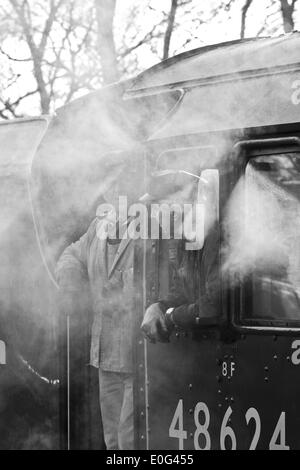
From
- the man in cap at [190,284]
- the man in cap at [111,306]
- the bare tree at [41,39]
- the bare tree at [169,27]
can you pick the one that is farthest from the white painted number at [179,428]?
the bare tree at [41,39]

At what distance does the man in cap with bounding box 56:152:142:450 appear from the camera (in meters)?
4.77

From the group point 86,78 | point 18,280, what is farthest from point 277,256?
point 86,78

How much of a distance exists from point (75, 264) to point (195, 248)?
1.13 meters

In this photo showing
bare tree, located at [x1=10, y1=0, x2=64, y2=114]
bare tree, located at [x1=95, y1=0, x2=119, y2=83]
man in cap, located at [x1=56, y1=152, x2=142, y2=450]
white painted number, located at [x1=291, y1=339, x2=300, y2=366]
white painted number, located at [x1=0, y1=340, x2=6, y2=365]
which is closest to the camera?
white painted number, located at [x1=291, y1=339, x2=300, y2=366]

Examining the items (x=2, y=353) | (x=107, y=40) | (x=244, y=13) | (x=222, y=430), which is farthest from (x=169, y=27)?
(x=222, y=430)

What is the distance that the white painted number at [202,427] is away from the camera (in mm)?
4079

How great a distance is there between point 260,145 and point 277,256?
0.50 meters

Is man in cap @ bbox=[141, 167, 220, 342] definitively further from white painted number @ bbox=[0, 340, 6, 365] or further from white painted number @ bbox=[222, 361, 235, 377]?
white painted number @ bbox=[0, 340, 6, 365]

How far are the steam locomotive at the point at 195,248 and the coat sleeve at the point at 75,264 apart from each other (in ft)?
0.56

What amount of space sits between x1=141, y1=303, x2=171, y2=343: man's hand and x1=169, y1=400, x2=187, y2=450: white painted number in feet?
1.10

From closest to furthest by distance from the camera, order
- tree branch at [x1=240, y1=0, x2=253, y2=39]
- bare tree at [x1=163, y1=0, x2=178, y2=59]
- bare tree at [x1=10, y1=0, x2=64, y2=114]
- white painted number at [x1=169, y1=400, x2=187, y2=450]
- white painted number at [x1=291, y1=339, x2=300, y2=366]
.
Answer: white painted number at [x1=291, y1=339, x2=300, y2=366]
white painted number at [x1=169, y1=400, x2=187, y2=450]
tree branch at [x1=240, y1=0, x2=253, y2=39]
bare tree at [x1=163, y1=0, x2=178, y2=59]
bare tree at [x1=10, y1=0, x2=64, y2=114]

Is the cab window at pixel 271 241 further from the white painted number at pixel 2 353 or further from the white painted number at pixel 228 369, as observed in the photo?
the white painted number at pixel 2 353

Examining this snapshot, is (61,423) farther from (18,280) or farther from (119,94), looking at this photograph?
(119,94)

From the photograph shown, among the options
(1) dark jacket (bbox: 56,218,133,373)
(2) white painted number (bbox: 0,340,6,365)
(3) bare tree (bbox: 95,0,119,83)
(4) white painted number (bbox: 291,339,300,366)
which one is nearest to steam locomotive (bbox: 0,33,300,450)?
(4) white painted number (bbox: 291,339,300,366)
